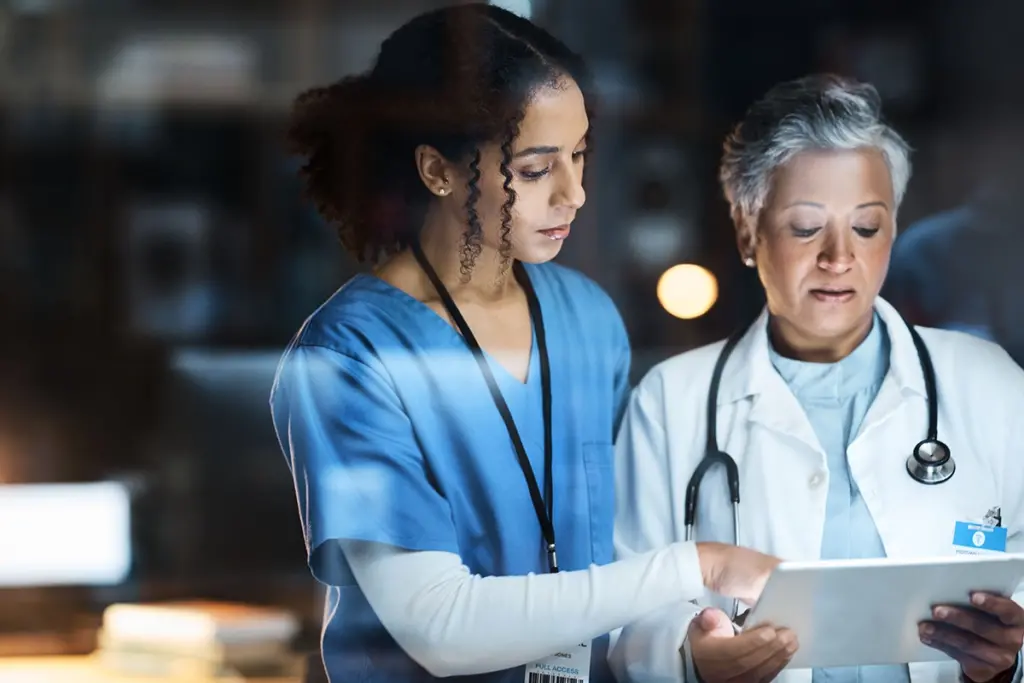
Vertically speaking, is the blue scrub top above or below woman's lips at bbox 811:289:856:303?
below

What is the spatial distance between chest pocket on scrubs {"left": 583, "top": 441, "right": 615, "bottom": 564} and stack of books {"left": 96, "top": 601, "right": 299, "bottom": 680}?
0.56 metres

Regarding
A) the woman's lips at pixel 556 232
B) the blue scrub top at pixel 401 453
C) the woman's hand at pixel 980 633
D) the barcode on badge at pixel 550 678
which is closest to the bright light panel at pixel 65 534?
the blue scrub top at pixel 401 453

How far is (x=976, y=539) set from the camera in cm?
219

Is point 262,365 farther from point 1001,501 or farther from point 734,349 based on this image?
point 1001,501

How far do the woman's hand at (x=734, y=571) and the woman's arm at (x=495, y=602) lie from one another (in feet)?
0.11

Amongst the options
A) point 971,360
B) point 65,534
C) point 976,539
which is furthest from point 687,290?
point 65,534

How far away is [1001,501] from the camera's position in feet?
7.30

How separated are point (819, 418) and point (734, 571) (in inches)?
13.4

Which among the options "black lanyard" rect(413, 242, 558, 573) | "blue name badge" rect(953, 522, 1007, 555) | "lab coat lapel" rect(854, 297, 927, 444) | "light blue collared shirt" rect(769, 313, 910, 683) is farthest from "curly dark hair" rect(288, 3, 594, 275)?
"blue name badge" rect(953, 522, 1007, 555)

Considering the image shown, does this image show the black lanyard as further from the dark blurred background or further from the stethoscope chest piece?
the stethoscope chest piece

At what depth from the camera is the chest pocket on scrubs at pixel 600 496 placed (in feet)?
7.06

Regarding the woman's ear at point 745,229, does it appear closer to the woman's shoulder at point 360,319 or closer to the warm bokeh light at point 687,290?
the warm bokeh light at point 687,290

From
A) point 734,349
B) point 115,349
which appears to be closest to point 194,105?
point 115,349

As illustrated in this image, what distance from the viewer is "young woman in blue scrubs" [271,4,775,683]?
2.02 meters
